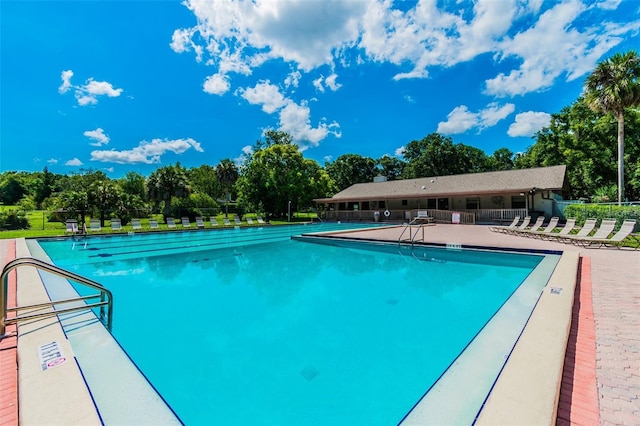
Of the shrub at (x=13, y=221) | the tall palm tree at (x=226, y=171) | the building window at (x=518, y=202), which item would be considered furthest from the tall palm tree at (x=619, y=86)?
the tall palm tree at (x=226, y=171)

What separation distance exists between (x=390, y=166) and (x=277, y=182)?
99.0ft

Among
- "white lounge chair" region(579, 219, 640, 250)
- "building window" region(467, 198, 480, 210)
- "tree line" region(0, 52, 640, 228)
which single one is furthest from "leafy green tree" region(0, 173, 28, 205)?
"white lounge chair" region(579, 219, 640, 250)

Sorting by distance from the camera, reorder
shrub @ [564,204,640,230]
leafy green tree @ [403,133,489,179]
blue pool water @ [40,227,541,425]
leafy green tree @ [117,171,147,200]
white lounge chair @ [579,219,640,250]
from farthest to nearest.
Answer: leafy green tree @ [117,171,147,200] → leafy green tree @ [403,133,489,179] → shrub @ [564,204,640,230] → white lounge chair @ [579,219,640,250] → blue pool water @ [40,227,541,425]

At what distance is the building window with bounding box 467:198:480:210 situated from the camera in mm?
25009

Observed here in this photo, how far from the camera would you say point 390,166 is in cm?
5500

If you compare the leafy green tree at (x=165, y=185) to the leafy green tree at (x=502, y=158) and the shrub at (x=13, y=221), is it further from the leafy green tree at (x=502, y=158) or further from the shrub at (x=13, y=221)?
the leafy green tree at (x=502, y=158)

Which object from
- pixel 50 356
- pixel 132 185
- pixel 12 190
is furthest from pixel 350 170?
pixel 12 190

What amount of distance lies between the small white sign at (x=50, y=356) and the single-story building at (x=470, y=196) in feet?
74.0

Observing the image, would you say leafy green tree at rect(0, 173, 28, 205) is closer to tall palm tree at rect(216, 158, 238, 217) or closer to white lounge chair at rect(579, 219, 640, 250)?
tall palm tree at rect(216, 158, 238, 217)

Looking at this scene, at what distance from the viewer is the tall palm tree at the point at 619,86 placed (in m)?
18.0

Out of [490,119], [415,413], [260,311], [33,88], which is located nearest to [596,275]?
[415,413]

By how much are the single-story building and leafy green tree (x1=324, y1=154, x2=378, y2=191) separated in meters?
18.2

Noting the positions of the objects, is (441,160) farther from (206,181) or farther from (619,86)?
(206,181)

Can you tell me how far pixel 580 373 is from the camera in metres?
2.70
